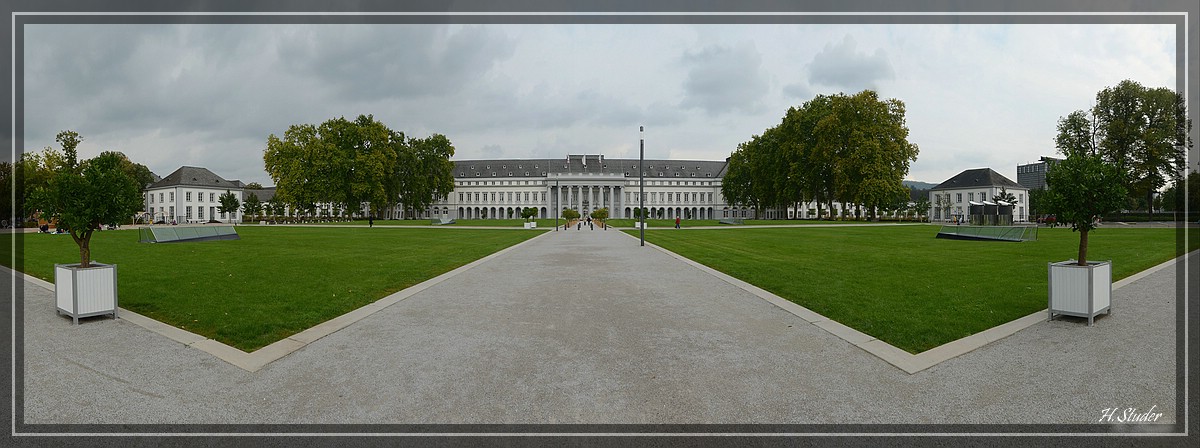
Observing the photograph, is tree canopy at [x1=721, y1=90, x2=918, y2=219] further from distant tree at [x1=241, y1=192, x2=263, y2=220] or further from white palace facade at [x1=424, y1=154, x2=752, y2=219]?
distant tree at [x1=241, y1=192, x2=263, y2=220]

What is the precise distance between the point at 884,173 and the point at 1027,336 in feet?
171

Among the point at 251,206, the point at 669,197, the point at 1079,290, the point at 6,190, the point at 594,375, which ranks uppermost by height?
the point at 669,197

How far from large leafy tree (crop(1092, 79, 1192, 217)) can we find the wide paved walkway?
60.1m

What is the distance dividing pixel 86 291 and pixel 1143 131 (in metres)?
73.9

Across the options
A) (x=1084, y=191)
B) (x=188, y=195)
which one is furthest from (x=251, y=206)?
(x=1084, y=191)

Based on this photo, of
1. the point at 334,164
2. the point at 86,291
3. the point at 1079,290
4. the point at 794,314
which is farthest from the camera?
the point at 334,164

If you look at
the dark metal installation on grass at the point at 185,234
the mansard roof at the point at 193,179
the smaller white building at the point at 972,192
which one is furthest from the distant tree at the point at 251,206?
the smaller white building at the point at 972,192

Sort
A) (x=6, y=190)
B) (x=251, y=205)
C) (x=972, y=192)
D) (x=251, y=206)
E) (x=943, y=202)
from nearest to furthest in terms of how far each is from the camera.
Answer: (x=6, y=190), (x=251, y=205), (x=251, y=206), (x=943, y=202), (x=972, y=192)

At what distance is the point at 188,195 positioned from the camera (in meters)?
97.7

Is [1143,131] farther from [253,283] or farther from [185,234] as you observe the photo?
[185,234]

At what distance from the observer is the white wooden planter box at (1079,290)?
7156 mm

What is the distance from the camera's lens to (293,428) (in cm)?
391

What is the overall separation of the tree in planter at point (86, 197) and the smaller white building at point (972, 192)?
114m

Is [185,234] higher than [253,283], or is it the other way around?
[185,234]
